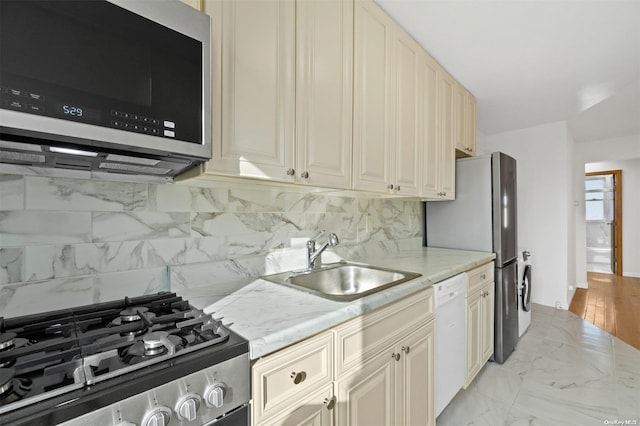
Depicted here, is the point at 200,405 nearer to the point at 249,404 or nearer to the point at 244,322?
the point at 249,404

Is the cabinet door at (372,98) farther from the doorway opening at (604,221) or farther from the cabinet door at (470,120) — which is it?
the doorway opening at (604,221)

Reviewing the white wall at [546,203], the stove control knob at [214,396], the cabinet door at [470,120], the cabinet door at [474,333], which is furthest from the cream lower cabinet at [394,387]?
the white wall at [546,203]

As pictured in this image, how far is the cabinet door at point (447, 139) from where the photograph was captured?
7.67 ft

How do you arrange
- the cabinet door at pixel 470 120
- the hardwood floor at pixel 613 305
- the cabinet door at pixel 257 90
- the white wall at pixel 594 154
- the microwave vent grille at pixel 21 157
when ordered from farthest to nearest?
1. the white wall at pixel 594 154
2. the hardwood floor at pixel 613 305
3. the cabinet door at pixel 470 120
4. the cabinet door at pixel 257 90
5. the microwave vent grille at pixel 21 157

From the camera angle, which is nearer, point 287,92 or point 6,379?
point 6,379

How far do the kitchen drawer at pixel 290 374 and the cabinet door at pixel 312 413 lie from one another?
0.07 ft

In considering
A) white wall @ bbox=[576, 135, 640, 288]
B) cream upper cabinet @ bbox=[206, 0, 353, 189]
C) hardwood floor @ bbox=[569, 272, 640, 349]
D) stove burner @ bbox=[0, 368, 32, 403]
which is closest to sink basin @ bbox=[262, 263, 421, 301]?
cream upper cabinet @ bbox=[206, 0, 353, 189]

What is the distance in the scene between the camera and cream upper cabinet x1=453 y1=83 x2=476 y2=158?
2559mm

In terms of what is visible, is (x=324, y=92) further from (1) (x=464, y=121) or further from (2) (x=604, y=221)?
(2) (x=604, y=221)

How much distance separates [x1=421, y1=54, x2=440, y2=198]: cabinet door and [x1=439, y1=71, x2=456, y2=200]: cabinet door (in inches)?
3.3

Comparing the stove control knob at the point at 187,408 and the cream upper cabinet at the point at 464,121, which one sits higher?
the cream upper cabinet at the point at 464,121

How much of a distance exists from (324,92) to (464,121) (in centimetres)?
183

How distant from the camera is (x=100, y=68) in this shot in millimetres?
729

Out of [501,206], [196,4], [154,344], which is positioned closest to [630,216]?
[501,206]
